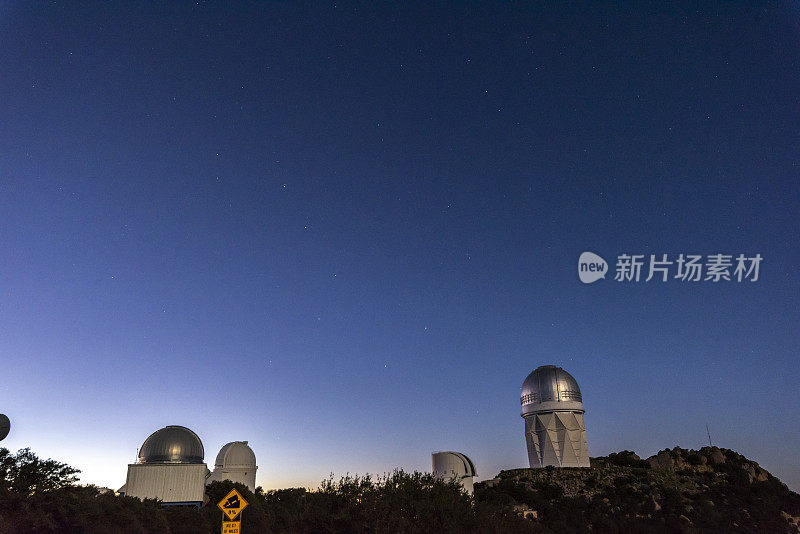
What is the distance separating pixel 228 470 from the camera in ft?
156

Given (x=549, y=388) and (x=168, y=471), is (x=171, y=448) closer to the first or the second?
(x=168, y=471)

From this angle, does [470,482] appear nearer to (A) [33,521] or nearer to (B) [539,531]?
(B) [539,531]

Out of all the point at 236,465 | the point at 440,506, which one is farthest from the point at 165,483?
the point at 440,506

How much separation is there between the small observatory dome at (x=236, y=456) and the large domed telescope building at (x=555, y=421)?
27.0 m

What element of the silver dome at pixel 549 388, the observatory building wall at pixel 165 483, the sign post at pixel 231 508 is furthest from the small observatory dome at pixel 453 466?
the sign post at pixel 231 508

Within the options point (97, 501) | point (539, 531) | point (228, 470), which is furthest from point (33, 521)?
point (228, 470)

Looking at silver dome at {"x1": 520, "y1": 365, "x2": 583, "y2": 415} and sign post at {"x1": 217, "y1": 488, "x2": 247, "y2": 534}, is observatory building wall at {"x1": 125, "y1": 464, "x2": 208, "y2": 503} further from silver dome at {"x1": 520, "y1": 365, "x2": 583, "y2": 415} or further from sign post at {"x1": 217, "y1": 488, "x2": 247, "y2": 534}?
silver dome at {"x1": 520, "y1": 365, "x2": 583, "y2": 415}

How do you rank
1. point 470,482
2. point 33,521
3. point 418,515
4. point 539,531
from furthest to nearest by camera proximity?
point 470,482
point 539,531
point 418,515
point 33,521

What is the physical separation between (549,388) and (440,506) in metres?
32.8

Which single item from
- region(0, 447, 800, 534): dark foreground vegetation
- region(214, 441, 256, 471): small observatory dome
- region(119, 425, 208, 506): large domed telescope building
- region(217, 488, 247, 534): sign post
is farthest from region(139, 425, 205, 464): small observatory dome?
region(217, 488, 247, 534): sign post

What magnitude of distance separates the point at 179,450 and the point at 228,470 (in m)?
16.1

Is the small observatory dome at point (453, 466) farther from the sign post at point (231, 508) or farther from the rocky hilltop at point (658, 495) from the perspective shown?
the sign post at point (231, 508)

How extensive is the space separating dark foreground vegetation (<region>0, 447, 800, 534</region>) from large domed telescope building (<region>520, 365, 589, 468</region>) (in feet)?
16.2

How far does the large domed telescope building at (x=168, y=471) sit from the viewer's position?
30.9 metres
